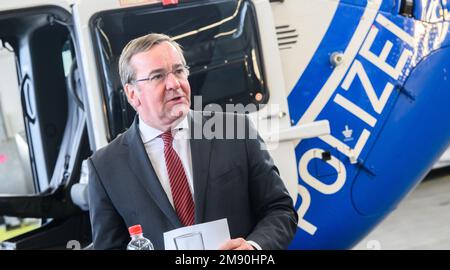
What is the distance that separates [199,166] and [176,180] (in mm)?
71

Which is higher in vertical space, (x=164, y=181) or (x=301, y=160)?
(x=164, y=181)

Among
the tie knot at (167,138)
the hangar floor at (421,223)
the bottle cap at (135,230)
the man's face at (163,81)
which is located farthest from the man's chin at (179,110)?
the hangar floor at (421,223)

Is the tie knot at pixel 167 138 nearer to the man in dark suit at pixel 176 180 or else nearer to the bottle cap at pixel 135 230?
the man in dark suit at pixel 176 180

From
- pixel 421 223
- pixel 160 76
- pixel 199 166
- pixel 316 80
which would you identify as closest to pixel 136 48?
pixel 160 76

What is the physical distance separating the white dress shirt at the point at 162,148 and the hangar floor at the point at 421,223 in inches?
72.9

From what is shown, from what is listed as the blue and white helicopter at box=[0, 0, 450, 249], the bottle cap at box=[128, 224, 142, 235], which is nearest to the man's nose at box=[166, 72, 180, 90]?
the bottle cap at box=[128, 224, 142, 235]

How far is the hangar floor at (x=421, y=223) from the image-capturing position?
388 centimetres

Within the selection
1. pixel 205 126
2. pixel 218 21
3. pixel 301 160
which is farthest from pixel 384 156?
pixel 205 126

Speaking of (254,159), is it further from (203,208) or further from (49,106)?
(49,106)

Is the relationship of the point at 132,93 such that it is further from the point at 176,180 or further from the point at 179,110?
the point at 176,180

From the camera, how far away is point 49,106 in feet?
12.2

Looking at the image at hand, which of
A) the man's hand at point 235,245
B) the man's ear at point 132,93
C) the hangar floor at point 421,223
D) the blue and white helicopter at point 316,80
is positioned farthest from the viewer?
the hangar floor at point 421,223

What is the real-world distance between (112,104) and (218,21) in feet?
1.89

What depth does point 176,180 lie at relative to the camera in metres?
1.64
